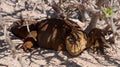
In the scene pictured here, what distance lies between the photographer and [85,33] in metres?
4.50

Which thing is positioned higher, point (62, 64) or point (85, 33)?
point (85, 33)

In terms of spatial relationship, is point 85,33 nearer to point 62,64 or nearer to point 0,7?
point 62,64

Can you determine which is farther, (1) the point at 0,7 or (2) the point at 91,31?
(1) the point at 0,7

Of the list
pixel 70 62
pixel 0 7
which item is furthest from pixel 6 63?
pixel 0 7

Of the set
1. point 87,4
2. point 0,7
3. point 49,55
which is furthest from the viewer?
point 0,7

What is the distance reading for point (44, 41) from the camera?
14.8ft

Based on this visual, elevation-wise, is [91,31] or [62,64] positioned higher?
[91,31]

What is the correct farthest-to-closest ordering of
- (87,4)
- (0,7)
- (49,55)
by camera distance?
(0,7) < (49,55) < (87,4)

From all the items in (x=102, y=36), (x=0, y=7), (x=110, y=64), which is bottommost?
(x=110, y=64)

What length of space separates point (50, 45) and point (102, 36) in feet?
2.15

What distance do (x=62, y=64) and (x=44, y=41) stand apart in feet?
1.54

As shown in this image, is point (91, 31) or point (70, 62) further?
point (91, 31)

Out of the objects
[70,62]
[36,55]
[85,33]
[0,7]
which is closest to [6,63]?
[36,55]

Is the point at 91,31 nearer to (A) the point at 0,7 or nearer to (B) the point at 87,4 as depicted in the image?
(B) the point at 87,4
